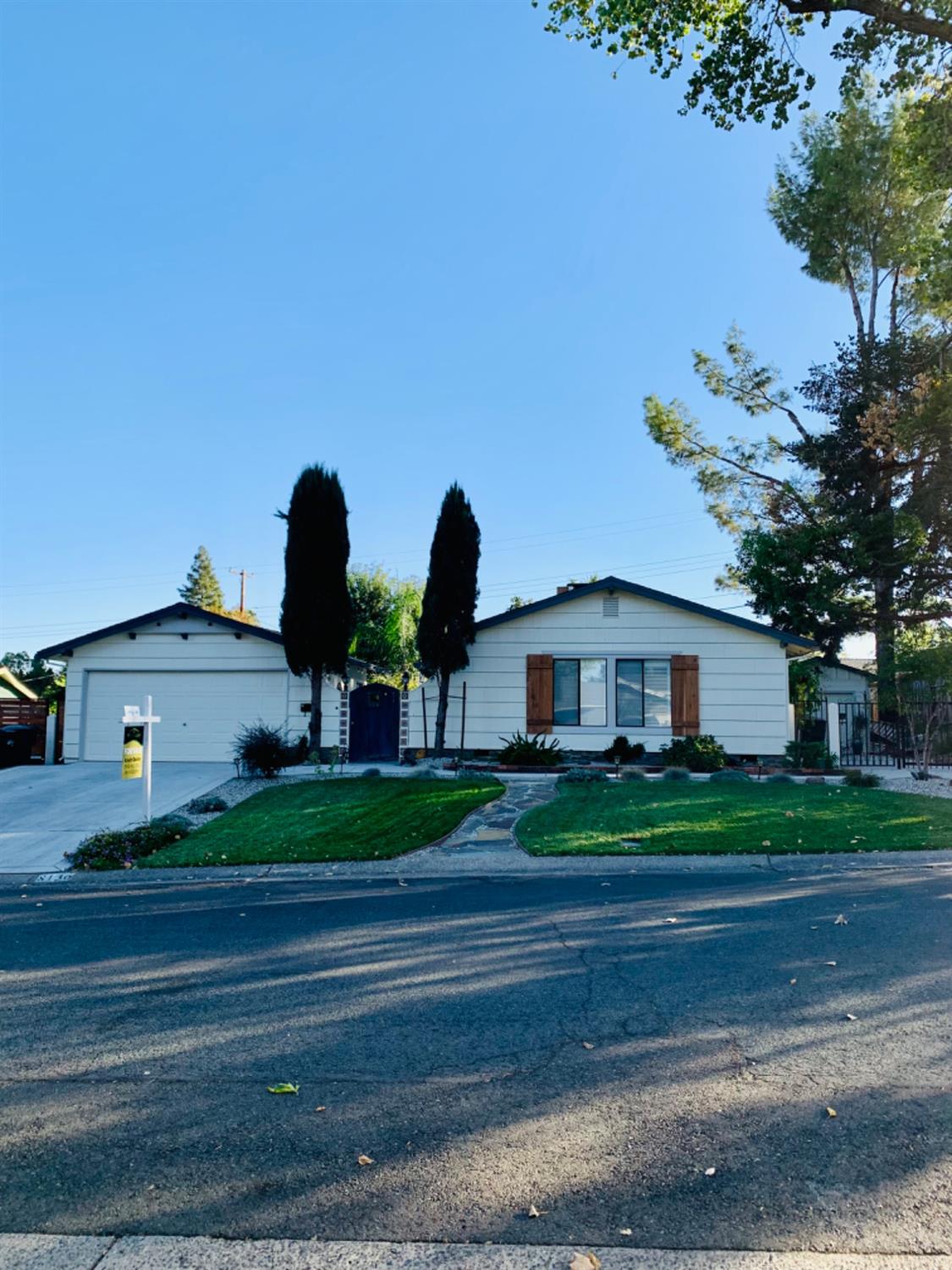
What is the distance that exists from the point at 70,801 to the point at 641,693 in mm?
11851

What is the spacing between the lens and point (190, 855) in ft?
34.9

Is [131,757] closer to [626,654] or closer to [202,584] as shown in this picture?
[626,654]

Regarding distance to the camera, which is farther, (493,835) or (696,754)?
(696,754)

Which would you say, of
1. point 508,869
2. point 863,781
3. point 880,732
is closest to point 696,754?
point 863,781

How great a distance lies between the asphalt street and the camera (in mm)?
2902

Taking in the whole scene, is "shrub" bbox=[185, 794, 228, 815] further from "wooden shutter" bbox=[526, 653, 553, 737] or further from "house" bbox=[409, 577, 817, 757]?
"wooden shutter" bbox=[526, 653, 553, 737]

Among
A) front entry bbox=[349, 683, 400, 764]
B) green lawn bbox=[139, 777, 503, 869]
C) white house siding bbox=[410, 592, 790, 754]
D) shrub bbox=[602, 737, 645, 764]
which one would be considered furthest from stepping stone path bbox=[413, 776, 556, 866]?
front entry bbox=[349, 683, 400, 764]

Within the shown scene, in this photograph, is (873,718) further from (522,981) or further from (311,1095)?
(311,1095)

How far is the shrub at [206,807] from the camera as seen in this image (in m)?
14.0

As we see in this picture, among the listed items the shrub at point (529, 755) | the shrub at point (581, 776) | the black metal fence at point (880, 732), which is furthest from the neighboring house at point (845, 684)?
the shrub at point (581, 776)

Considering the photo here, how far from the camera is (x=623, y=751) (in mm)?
18781

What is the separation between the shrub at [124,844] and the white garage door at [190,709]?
25.6 ft

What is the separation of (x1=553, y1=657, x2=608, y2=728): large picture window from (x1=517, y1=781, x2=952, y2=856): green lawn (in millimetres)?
4582

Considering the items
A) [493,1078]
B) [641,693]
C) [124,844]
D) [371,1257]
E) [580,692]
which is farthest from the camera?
[580,692]
